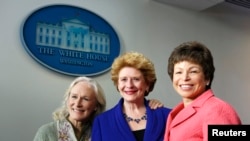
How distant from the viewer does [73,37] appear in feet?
9.95

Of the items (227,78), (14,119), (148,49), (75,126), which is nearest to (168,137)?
(75,126)

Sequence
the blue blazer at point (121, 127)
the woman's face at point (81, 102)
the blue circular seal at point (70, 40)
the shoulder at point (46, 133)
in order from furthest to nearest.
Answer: the blue circular seal at point (70, 40) → the woman's face at point (81, 102) → the shoulder at point (46, 133) → the blue blazer at point (121, 127)

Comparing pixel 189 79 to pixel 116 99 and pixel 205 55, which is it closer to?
pixel 205 55

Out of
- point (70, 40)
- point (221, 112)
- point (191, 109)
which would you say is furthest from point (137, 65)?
point (70, 40)

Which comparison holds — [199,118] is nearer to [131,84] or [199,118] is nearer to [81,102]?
[131,84]

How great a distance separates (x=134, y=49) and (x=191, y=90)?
2.10 m

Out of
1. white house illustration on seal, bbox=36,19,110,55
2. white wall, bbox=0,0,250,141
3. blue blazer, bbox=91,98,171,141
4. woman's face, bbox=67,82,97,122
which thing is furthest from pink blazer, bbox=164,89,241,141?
white house illustration on seal, bbox=36,19,110,55

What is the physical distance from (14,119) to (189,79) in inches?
71.6

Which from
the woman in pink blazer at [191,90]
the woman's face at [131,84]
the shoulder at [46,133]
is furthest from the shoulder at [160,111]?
the shoulder at [46,133]

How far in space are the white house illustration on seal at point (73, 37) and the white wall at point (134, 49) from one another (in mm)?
190

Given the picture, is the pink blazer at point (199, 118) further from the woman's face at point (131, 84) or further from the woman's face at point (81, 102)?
the woman's face at point (81, 102)

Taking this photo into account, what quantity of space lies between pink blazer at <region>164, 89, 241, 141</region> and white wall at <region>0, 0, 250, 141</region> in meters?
1.70

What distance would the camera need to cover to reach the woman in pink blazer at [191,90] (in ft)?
3.83

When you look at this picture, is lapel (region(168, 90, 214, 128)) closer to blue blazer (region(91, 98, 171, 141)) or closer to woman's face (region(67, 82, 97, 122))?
blue blazer (region(91, 98, 171, 141))
